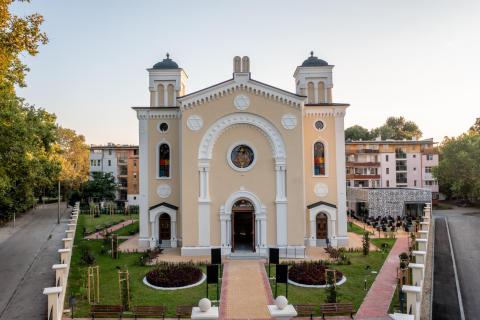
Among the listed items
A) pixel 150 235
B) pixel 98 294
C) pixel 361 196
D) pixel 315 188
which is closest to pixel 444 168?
pixel 361 196

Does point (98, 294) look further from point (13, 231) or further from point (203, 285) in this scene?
point (13, 231)

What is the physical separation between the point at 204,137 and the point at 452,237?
20220 mm

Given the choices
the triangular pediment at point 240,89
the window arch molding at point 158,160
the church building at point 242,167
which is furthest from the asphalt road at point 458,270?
the window arch molding at point 158,160

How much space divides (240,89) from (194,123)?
366 centimetres

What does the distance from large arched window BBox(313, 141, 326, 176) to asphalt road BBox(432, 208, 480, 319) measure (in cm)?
881

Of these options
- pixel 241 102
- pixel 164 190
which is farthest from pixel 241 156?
pixel 164 190

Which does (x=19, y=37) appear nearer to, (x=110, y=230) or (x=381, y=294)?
(x=381, y=294)

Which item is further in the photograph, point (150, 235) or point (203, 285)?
point (150, 235)

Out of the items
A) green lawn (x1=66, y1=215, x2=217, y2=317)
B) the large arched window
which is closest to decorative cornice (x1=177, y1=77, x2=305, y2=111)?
the large arched window

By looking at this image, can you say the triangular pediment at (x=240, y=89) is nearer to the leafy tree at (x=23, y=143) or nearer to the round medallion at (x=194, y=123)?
the round medallion at (x=194, y=123)

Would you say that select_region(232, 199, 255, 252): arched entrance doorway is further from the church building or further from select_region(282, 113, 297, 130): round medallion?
select_region(282, 113, 297, 130): round medallion

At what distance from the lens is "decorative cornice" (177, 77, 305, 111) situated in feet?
79.7

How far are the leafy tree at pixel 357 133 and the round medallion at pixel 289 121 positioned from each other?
49595 millimetres

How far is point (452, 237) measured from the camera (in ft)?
94.6
